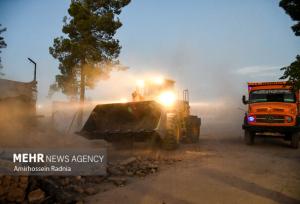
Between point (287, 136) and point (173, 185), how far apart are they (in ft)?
26.5

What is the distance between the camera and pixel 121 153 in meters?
9.51

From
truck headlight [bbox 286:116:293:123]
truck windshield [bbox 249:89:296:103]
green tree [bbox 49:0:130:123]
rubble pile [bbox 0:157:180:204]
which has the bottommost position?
rubble pile [bbox 0:157:180:204]

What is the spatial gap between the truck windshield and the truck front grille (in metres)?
1.02

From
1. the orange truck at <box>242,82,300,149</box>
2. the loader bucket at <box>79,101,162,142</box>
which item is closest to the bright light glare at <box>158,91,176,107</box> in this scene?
the loader bucket at <box>79,101,162,142</box>

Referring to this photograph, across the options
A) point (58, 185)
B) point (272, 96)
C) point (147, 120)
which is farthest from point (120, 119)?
point (272, 96)

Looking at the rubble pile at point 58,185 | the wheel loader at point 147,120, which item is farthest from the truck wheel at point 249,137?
the rubble pile at point 58,185

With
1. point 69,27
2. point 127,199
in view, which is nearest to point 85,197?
point 127,199

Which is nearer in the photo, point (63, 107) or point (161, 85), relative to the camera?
point (161, 85)

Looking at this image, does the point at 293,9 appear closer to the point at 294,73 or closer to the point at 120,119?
the point at 294,73

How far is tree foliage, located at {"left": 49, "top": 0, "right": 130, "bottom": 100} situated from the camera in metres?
19.1

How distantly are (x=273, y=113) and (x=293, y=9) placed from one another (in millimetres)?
13524

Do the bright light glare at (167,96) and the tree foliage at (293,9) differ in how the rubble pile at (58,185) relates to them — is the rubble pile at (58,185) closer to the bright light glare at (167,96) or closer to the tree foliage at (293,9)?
the bright light glare at (167,96)

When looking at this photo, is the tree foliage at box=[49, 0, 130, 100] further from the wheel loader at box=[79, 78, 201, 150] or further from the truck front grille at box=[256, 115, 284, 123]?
the truck front grille at box=[256, 115, 284, 123]

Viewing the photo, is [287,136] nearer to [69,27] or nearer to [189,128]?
[189,128]
